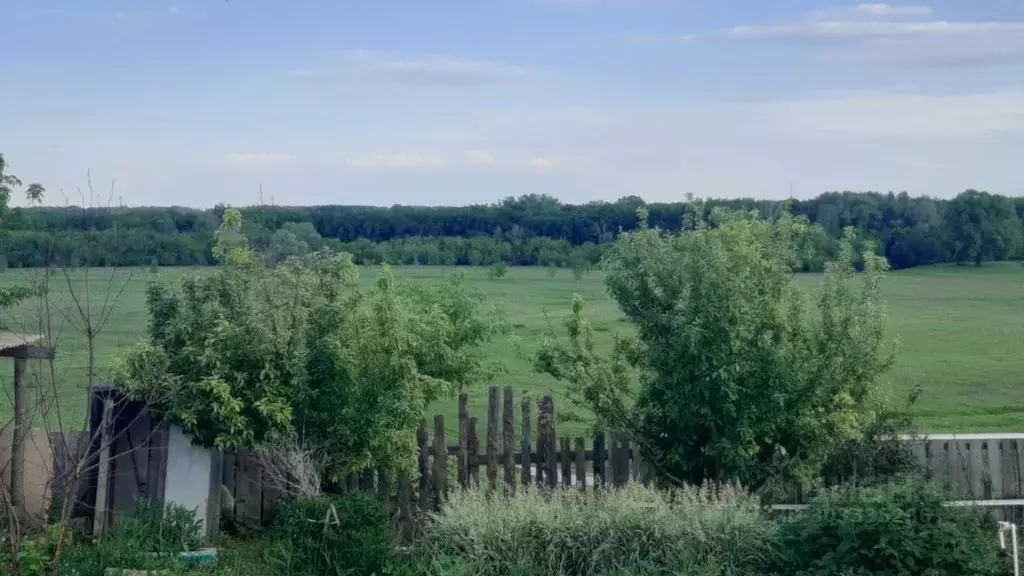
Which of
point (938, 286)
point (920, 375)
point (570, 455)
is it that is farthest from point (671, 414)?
point (938, 286)

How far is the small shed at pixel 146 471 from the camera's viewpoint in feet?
41.0

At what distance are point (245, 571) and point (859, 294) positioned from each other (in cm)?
730

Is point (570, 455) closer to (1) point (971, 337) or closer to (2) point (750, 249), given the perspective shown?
(2) point (750, 249)

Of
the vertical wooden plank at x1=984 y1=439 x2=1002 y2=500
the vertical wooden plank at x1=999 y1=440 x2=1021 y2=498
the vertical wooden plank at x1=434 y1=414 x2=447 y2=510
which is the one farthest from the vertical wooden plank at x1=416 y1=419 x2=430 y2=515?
the vertical wooden plank at x1=999 y1=440 x2=1021 y2=498

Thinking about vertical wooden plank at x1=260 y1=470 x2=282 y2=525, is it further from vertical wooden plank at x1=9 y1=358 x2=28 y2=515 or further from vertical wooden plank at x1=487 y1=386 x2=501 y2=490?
vertical wooden plank at x1=487 y1=386 x2=501 y2=490

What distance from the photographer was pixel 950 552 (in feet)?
30.6

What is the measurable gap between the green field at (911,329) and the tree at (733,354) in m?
0.97

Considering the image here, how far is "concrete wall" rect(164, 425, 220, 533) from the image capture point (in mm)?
12461

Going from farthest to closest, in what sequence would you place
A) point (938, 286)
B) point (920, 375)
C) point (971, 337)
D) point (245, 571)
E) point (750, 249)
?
point (938, 286)
point (971, 337)
point (920, 375)
point (750, 249)
point (245, 571)

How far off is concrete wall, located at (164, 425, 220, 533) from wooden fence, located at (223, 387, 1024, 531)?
0.61 metres

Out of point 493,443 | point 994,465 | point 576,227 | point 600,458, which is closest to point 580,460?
point 600,458

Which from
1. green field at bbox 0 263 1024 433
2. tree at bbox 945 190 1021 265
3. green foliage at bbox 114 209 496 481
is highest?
tree at bbox 945 190 1021 265

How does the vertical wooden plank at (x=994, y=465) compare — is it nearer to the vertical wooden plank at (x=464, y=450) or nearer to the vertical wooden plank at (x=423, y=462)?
the vertical wooden plank at (x=464, y=450)

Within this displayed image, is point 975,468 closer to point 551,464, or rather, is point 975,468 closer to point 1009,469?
point 1009,469
